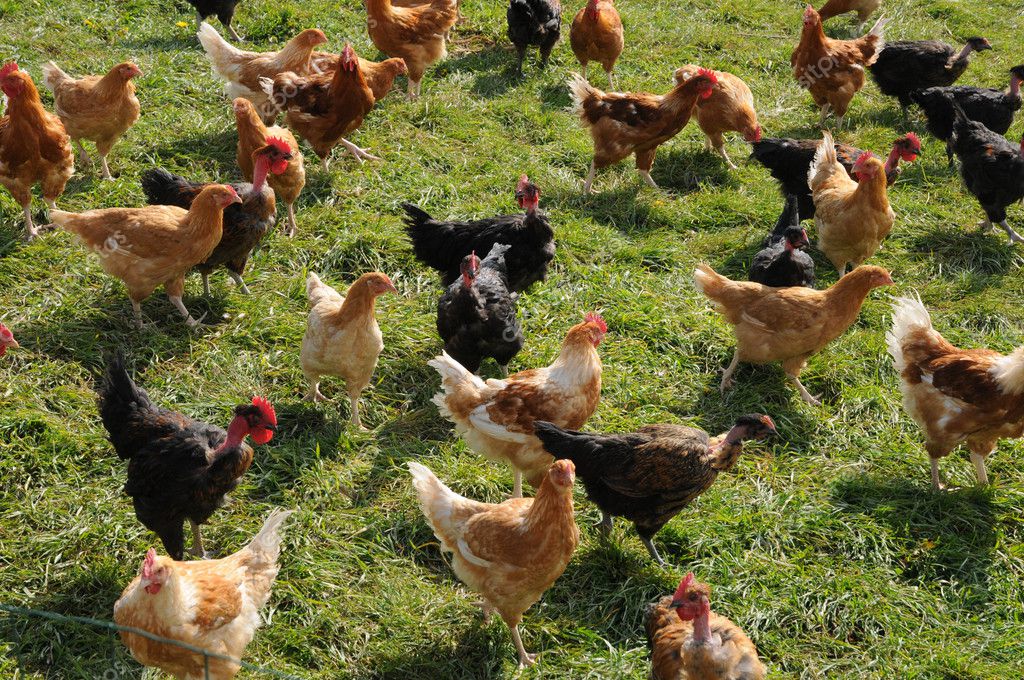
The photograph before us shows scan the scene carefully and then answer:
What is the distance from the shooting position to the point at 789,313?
Answer: 6715 millimetres

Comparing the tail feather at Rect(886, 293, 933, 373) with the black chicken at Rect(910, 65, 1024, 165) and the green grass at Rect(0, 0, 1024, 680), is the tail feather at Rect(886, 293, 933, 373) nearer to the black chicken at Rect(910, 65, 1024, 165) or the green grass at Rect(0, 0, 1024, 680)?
the green grass at Rect(0, 0, 1024, 680)

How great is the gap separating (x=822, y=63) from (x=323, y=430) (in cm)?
761

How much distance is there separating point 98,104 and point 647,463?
6.22 metres

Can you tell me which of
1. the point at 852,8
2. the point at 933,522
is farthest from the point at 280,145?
the point at 852,8

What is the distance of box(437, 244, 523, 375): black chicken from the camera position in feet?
21.4

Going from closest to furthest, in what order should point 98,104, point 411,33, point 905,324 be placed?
point 905,324 → point 98,104 → point 411,33

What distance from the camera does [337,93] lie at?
8836mm

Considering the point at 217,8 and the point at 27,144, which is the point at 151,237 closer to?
the point at 27,144

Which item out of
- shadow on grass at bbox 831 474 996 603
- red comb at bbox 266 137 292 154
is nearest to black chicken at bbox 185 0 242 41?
red comb at bbox 266 137 292 154

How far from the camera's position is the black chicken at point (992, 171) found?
8.76 m

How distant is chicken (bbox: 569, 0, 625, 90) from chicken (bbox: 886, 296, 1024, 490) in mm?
5554

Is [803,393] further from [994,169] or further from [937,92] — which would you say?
[937,92]

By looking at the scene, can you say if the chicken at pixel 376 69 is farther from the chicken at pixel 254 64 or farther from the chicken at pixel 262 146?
the chicken at pixel 262 146

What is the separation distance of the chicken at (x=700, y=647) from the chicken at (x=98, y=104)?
6.79m
